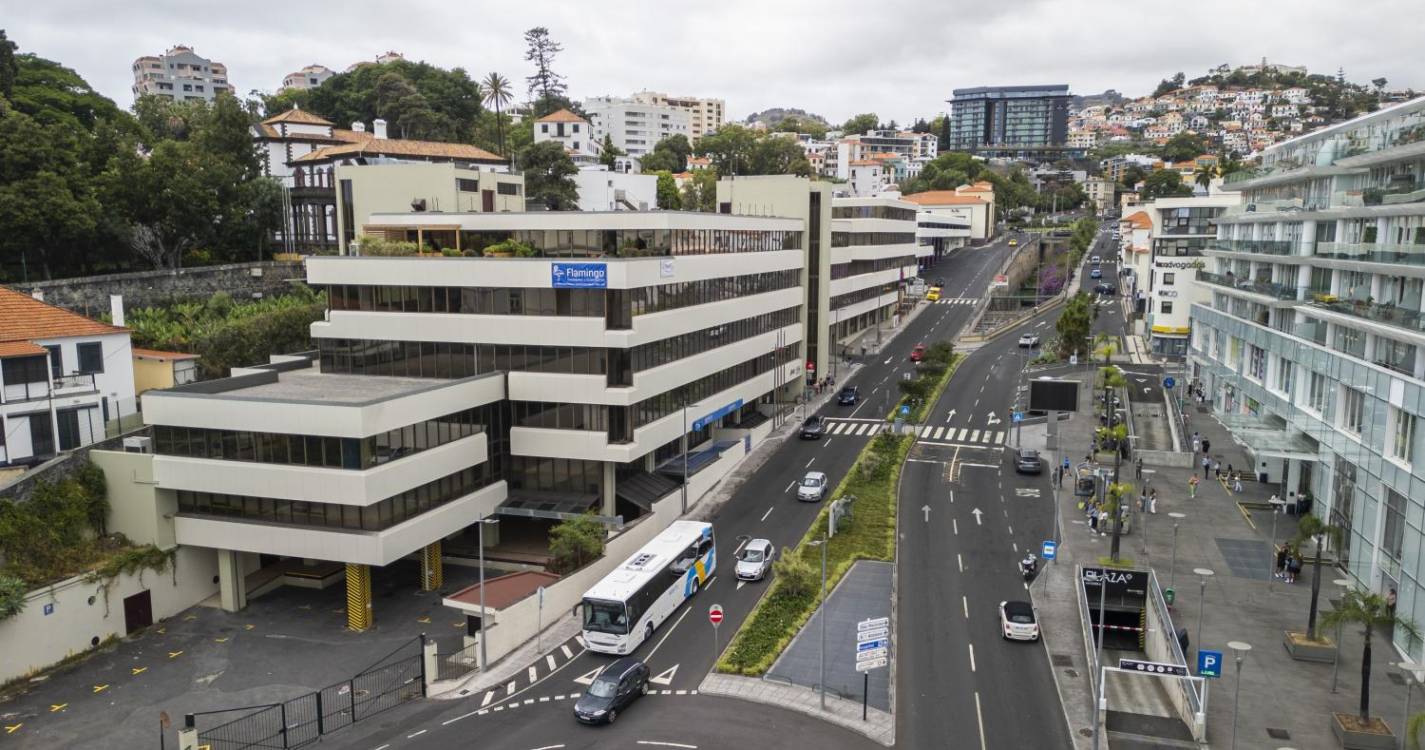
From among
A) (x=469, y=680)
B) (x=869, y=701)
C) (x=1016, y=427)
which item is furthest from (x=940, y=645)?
(x=1016, y=427)

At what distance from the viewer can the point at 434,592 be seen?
149ft

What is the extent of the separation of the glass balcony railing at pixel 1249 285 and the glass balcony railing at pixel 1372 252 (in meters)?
3.29

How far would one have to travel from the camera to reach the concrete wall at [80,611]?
36.2 meters

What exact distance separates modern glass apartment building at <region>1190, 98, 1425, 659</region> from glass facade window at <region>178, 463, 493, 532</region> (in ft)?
136

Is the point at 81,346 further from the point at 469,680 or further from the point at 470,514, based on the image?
the point at 469,680

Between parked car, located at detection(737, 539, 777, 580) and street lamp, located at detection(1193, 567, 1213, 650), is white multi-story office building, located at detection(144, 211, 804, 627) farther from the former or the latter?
street lamp, located at detection(1193, 567, 1213, 650)

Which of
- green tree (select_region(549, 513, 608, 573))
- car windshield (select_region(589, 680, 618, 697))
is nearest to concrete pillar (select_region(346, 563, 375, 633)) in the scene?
green tree (select_region(549, 513, 608, 573))

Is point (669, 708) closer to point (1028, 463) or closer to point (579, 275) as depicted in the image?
→ point (579, 275)

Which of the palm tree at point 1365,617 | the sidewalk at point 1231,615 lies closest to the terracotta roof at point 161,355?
the sidewalk at point 1231,615

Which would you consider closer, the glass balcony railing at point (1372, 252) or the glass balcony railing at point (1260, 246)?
the glass balcony railing at point (1372, 252)

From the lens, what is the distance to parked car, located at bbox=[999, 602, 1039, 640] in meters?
37.8

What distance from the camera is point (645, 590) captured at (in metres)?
38.3

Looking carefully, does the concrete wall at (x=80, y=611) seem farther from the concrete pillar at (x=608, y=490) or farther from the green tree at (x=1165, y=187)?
the green tree at (x=1165, y=187)

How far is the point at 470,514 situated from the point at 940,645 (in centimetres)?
2408
